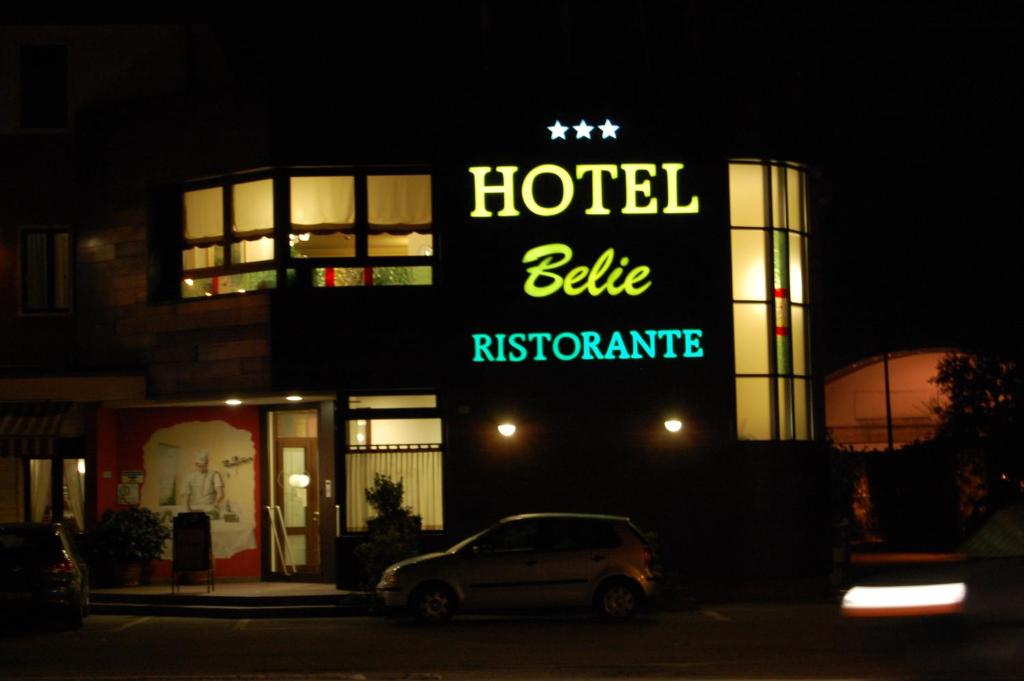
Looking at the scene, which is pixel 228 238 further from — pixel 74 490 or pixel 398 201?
pixel 74 490

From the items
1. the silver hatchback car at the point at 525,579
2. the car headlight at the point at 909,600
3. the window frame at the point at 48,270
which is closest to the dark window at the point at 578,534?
the silver hatchback car at the point at 525,579

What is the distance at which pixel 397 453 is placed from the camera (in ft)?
75.5

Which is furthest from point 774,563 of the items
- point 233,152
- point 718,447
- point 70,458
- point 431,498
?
point 70,458

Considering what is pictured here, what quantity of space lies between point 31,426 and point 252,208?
5.55 metres

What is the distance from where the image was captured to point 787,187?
24188mm

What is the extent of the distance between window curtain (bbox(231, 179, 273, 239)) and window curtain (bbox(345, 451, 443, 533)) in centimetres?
407

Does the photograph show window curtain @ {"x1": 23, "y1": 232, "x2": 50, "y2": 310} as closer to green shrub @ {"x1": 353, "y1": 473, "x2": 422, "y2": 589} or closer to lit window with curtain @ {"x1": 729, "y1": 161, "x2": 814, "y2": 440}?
green shrub @ {"x1": 353, "y1": 473, "x2": 422, "y2": 589}

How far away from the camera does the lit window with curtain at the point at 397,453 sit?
2294 cm

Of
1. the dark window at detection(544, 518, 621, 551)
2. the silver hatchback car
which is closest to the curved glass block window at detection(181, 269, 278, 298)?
the silver hatchback car

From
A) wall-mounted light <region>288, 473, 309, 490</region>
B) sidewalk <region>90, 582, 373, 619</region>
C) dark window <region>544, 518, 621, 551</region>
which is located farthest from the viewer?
wall-mounted light <region>288, 473, 309, 490</region>

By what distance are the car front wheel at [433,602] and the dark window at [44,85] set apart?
1282 centimetres

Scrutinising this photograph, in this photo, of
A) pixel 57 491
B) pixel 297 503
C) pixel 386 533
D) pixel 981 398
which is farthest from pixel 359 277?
pixel 981 398

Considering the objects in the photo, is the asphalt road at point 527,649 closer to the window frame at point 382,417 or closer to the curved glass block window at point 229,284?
the window frame at point 382,417

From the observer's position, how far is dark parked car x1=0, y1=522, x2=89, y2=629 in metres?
17.8
